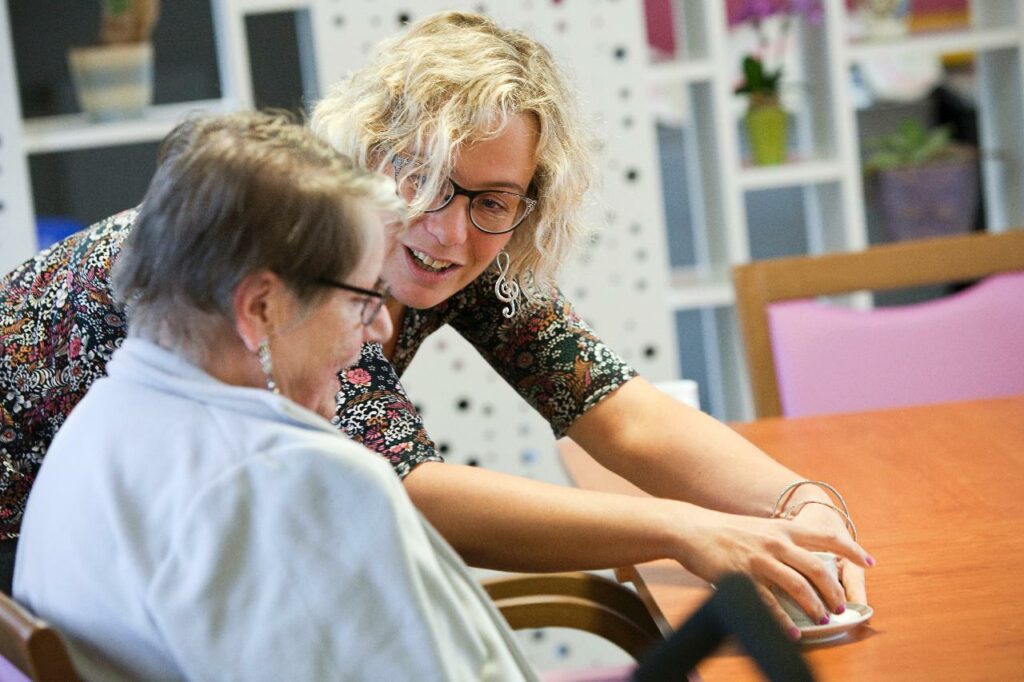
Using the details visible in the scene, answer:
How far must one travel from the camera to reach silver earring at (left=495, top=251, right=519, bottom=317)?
1624 millimetres

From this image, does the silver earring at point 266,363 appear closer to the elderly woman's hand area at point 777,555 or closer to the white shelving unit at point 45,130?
the elderly woman's hand area at point 777,555

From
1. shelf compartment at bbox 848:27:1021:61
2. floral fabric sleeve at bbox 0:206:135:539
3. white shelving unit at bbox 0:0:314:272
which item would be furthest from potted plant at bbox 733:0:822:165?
floral fabric sleeve at bbox 0:206:135:539

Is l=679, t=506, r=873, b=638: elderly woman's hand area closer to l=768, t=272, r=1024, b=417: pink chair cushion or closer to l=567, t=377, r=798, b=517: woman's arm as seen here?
l=567, t=377, r=798, b=517: woman's arm

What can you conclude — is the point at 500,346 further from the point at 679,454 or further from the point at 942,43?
the point at 942,43

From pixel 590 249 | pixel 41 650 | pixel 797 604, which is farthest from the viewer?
pixel 590 249

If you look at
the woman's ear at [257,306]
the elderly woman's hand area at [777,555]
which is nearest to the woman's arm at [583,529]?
the elderly woman's hand area at [777,555]

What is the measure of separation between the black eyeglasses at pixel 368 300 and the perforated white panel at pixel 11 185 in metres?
2.07

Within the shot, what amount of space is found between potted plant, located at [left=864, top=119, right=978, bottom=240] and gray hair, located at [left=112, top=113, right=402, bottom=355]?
2.59 meters

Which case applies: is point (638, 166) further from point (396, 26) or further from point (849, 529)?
point (849, 529)

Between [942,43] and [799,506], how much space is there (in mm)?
2188

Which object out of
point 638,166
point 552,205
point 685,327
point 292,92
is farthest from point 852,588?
point 685,327

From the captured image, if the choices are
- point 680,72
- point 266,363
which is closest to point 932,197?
point 680,72

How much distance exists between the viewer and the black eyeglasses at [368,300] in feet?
3.16

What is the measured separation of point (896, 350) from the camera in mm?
2123
